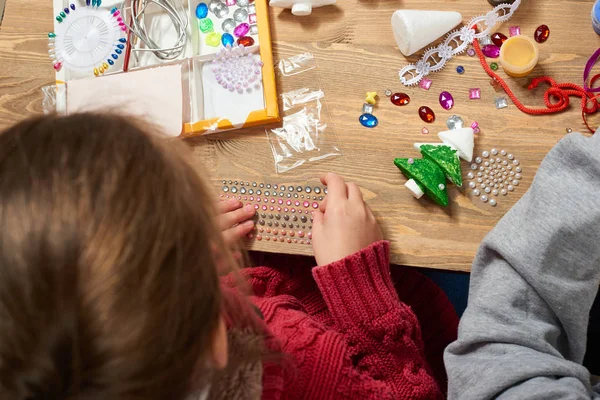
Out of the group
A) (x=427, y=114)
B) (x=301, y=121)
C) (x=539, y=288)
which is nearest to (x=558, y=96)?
(x=427, y=114)

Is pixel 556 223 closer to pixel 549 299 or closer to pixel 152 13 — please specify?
pixel 549 299

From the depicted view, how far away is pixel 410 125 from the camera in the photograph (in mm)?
824

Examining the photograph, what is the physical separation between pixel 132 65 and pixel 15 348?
2.02 ft

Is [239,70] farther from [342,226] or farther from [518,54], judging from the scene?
[518,54]

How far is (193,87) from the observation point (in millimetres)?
884

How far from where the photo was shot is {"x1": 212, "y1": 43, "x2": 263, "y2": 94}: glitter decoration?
2.88 ft

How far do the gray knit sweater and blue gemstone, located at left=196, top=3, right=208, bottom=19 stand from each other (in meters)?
0.61

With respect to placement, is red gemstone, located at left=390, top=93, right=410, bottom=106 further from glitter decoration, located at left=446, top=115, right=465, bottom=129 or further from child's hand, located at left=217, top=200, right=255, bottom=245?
child's hand, located at left=217, top=200, right=255, bottom=245

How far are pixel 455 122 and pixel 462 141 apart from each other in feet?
0.14

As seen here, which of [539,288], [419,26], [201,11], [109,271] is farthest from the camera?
[201,11]

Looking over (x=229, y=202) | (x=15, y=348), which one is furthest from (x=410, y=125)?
(x=15, y=348)

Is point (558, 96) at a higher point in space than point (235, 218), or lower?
higher

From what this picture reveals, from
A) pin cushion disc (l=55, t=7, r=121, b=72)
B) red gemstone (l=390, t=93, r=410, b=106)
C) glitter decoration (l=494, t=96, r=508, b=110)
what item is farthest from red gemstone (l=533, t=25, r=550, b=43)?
pin cushion disc (l=55, t=7, r=121, b=72)

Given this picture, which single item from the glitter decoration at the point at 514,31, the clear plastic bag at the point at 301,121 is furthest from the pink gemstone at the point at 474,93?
the clear plastic bag at the point at 301,121
